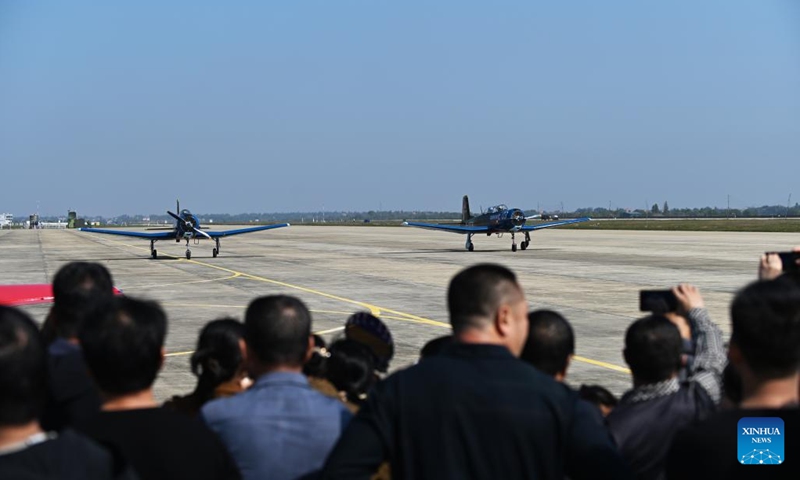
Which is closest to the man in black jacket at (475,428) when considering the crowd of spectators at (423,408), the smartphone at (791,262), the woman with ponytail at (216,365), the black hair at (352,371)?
the crowd of spectators at (423,408)

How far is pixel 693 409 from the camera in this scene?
4.03m

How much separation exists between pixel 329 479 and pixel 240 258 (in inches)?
1553

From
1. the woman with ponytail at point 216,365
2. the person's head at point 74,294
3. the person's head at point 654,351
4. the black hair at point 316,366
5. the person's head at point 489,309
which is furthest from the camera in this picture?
the black hair at point 316,366

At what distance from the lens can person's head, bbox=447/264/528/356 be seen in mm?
3350

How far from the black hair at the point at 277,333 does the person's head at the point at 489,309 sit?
2.84ft

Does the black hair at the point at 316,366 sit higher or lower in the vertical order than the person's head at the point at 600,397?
higher

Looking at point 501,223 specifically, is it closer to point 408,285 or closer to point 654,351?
point 408,285

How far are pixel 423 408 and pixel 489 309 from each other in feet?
1.59

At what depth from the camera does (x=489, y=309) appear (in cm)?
335

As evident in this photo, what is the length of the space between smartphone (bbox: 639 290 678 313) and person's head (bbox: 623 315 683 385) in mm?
401

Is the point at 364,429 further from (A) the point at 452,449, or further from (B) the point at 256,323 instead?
(B) the point at 256,323

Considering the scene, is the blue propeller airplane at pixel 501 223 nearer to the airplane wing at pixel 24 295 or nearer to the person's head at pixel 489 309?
the airplane wing at pixel 24 295

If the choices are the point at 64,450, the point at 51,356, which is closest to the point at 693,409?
the point at 64,450

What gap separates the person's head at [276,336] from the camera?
153 inches
